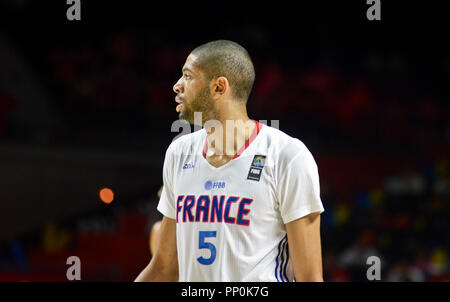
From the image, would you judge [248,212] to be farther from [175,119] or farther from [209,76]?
[175,119]

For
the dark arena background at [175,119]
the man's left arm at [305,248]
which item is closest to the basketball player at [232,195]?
the man's left arm at [305,248]

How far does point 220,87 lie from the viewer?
2602 mm

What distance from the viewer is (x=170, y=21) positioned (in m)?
13.0

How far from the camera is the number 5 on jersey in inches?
96.5

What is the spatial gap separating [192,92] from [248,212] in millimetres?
521

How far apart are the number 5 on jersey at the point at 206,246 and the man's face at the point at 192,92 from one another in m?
0.44

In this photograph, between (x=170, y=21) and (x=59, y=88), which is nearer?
(x=59, y=88)

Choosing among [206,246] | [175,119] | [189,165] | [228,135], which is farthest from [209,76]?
[175,119]

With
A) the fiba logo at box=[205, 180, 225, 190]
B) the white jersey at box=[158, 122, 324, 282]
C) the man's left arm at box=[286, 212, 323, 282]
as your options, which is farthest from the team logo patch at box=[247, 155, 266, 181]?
the man's left arm at box=[286, 212, 323, 282]

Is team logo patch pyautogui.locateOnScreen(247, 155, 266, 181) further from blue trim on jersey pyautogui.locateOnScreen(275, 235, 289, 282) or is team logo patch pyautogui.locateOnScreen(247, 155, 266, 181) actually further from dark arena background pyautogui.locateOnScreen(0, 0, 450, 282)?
dark arena background pyautogui.locateOnScreen(0, 0, 450, 282)

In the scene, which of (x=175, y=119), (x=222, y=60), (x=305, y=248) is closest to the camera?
(x=305, y=248)

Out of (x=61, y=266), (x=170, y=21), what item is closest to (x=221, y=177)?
(x=61, y=266)
